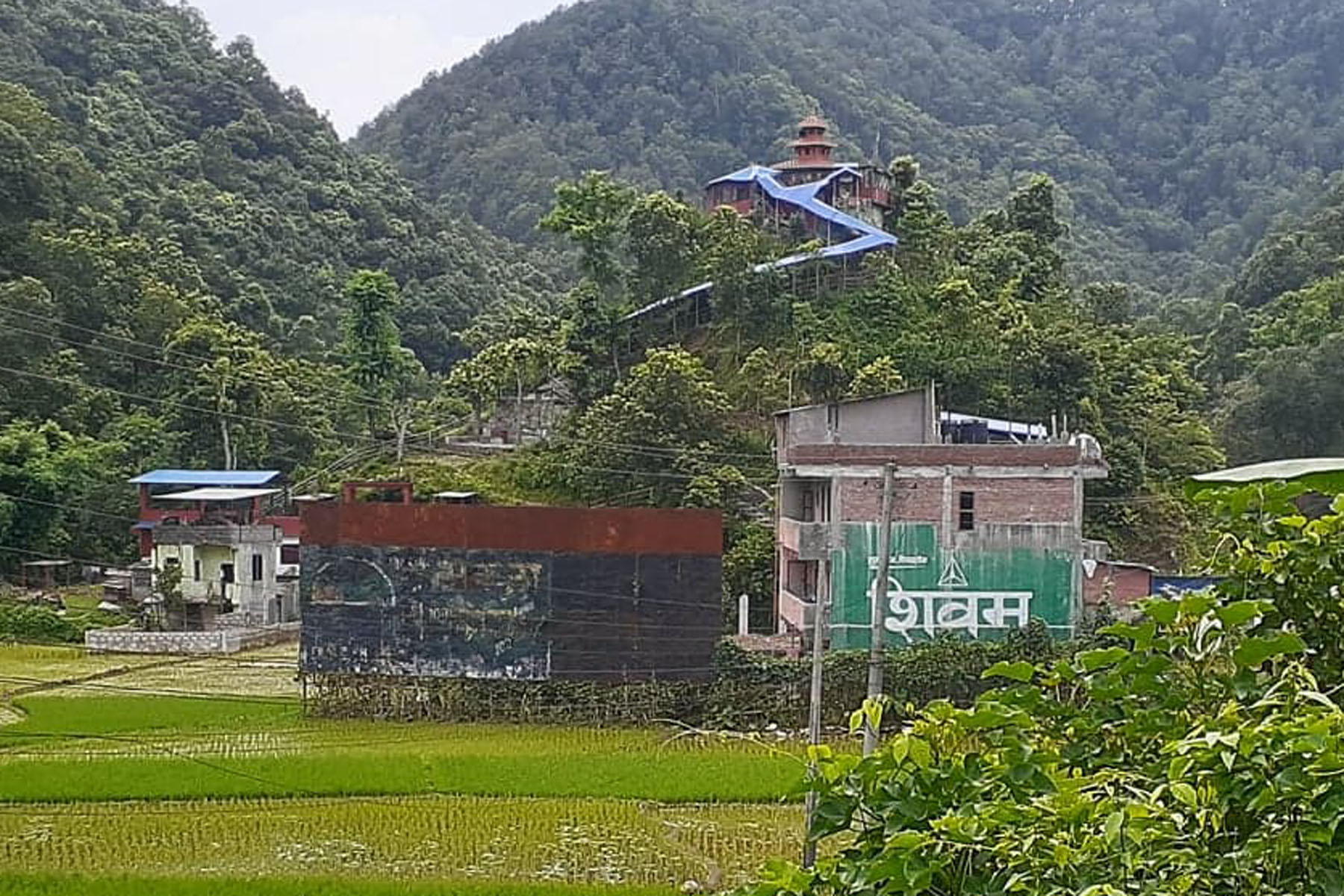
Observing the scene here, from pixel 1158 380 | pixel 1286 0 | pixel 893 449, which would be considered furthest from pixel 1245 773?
pixel 1286 0

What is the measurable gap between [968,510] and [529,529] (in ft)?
22.5

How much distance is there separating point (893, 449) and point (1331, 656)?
20.7 meters

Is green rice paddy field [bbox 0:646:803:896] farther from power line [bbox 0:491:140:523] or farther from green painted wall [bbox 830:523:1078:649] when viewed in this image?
power line [bbox 0:491:140:523]

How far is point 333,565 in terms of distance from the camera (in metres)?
23.2

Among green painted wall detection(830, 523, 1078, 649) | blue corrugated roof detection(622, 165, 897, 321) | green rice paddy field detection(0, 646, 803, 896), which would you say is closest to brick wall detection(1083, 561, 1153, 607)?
green painted wall detection(830, 523, 1078, 649)

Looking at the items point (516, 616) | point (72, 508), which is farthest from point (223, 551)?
point (516, 616)

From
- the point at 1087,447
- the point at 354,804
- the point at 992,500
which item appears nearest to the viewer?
the point at 354,804

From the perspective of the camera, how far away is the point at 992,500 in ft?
76.7

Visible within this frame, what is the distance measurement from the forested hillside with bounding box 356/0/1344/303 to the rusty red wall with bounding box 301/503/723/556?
161 ft

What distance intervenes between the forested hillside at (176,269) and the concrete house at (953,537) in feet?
63.4

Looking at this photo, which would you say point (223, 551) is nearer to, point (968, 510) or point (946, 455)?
point (946, 455)

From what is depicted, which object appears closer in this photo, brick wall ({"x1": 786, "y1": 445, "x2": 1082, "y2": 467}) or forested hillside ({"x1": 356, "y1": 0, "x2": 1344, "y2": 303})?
brick wall ({"x1": 786, "y1": 445, "x2": 1082, "y2": 467})

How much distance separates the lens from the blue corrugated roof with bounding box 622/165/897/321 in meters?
36.5

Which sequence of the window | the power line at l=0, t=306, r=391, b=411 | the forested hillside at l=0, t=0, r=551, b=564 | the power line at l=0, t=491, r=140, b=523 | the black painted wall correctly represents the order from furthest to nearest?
the power line at l=0, t=306, r=391, b=411, the forested hillside at l=0, t=0, r=551, b=564, the power line at l=0, t=491, r=140, b=523, the window, the black painted wall
